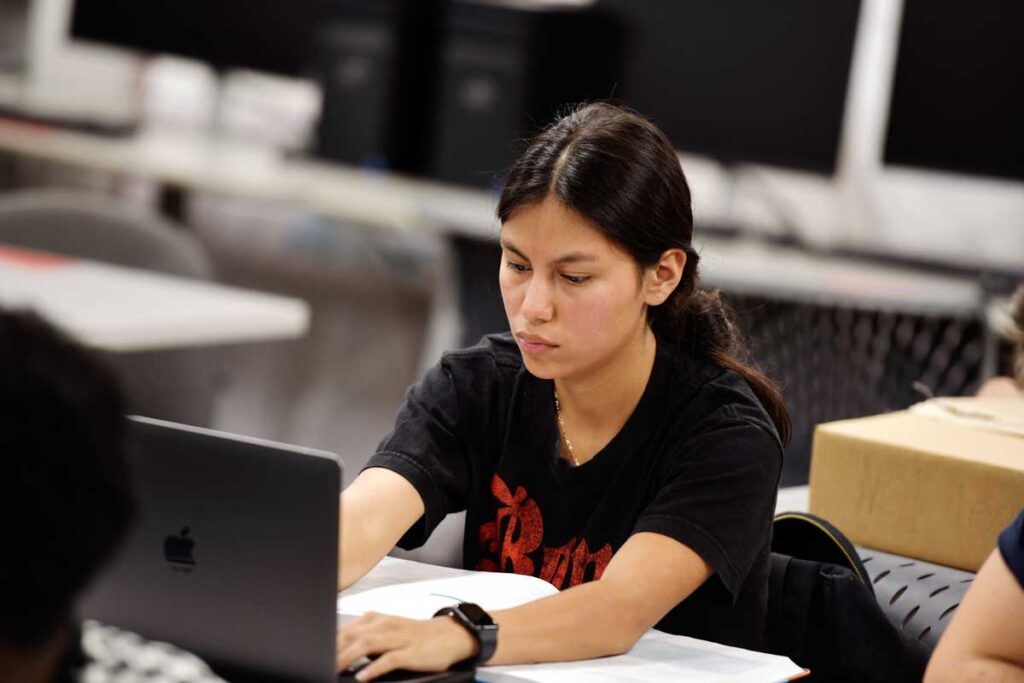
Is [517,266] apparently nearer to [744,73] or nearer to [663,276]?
[663,276]

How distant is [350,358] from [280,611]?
4.57m

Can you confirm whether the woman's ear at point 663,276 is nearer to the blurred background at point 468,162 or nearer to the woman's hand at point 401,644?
the woman's hand at point 401,644

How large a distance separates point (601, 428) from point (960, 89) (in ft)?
8.53

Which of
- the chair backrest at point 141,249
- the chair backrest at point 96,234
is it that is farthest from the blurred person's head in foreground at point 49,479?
the chair backrest at point 96,234

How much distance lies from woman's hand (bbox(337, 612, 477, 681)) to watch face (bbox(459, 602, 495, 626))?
0.01 meters

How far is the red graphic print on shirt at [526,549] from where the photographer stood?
4.78 feet

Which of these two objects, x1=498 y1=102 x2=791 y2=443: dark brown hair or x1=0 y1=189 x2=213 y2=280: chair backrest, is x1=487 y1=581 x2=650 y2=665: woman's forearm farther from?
x1=0 y1=189 x2=213 y2=280: chair backrest

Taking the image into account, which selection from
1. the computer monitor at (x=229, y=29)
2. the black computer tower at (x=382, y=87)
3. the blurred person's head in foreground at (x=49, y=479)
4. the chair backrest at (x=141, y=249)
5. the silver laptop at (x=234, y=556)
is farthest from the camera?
the computer monitor at (x=229, y=29)

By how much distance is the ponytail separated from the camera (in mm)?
1534

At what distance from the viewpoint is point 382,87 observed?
4.96 metres

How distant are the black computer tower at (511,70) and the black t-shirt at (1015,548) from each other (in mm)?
3305

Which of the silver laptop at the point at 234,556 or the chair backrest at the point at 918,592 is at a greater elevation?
the silver laptop at the point at 234,556

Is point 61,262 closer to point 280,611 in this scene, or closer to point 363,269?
point 280,611

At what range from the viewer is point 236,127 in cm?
548
